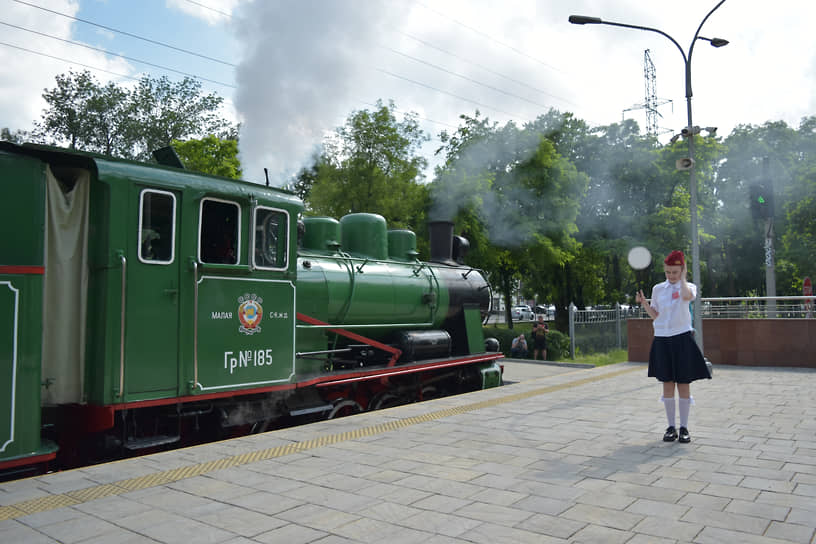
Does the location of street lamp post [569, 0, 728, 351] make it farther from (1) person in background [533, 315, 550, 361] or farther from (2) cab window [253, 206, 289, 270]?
(2) cab window [253, 206, 289, 270]

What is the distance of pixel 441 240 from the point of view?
11305mm

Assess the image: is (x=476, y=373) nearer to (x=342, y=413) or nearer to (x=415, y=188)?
(x=342, y=413)

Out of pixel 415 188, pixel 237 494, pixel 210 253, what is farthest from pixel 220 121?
pixel 237 494

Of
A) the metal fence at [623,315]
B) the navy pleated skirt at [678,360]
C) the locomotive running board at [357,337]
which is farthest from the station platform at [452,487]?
the metal fence at [623,315]

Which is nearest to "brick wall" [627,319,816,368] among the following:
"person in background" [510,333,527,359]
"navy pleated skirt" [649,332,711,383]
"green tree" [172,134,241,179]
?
"person in background" [510,333,527,359]

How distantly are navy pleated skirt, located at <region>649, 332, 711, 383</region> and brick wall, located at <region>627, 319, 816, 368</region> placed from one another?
9599 millimetres

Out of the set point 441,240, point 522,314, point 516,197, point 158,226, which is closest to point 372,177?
point 516,197

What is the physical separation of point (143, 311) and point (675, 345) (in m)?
5.26

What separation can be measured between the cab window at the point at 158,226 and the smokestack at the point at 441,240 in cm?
638

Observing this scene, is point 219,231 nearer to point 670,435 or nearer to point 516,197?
point 670,435

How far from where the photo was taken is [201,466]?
4.89 m

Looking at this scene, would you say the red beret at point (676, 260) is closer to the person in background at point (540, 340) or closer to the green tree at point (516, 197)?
the person in background at point (540, 340)

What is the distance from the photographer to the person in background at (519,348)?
1839cm

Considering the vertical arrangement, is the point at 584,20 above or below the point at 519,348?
above
